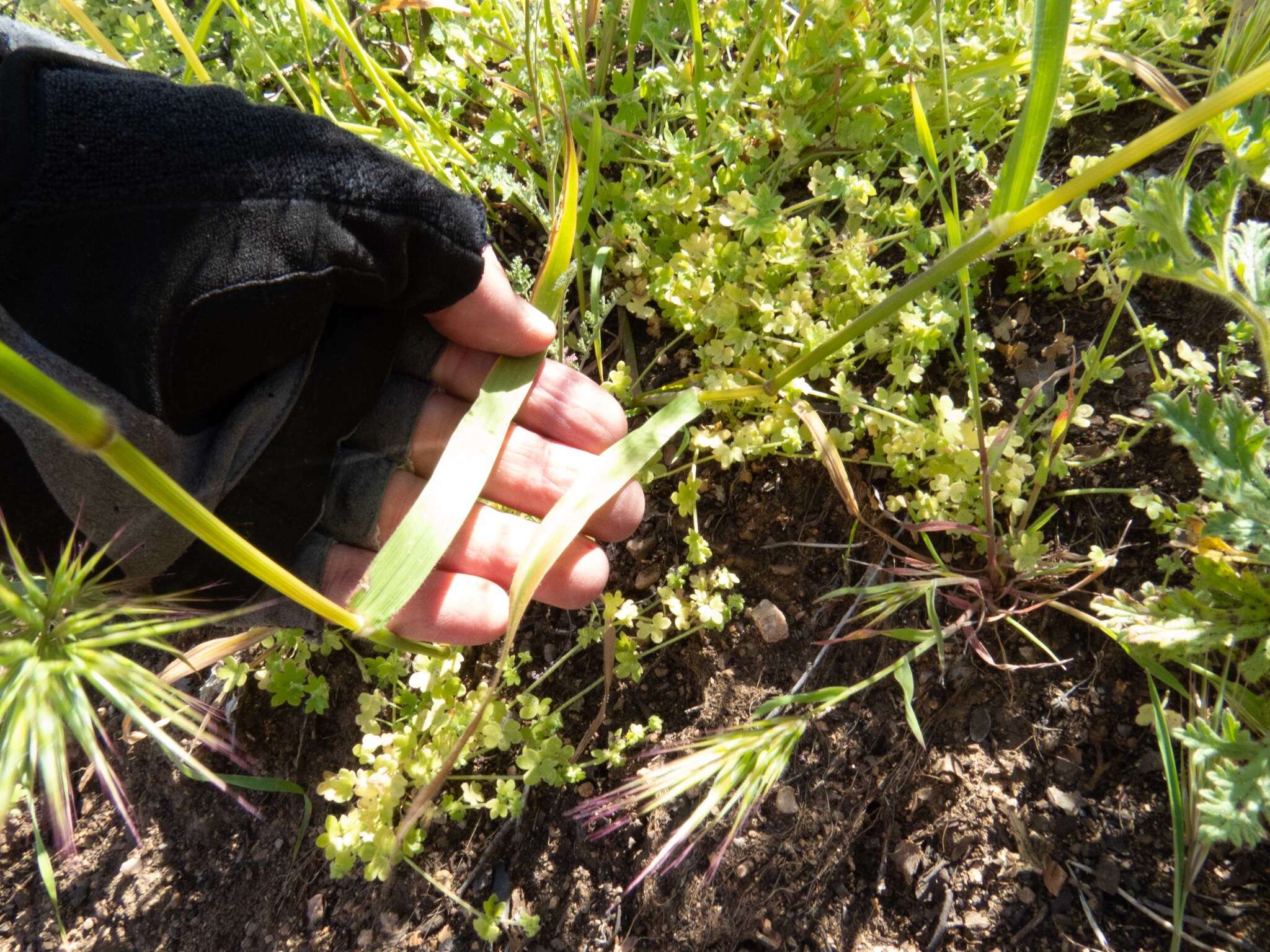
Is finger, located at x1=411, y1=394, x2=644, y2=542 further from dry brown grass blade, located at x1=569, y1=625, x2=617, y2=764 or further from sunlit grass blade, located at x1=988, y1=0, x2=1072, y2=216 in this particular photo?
sunlit grass blade, located at x1=988, y1=0, x2=1072, y2=216

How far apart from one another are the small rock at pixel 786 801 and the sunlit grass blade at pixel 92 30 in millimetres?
2255

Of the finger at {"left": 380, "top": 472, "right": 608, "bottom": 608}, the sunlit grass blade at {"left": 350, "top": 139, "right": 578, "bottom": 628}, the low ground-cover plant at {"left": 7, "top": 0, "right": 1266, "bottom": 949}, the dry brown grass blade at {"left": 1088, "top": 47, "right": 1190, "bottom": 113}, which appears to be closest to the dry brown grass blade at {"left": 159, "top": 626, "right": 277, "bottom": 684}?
the low ground-cover plant at {"left": 7, "top": 0, "right": 1266, "bottom": 949}

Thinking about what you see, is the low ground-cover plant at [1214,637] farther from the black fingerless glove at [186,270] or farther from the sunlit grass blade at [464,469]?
the black fingerless glove at [186,270]

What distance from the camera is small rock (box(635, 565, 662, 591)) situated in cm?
190

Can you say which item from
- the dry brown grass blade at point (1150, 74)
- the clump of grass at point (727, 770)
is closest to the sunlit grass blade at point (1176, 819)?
the clump of grass at point (727, 770)

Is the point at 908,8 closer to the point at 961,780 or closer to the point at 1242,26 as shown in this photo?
the point at 1242,26

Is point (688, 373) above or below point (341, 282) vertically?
below

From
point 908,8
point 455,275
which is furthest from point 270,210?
point 908,8

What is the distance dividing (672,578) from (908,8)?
1.39 metres

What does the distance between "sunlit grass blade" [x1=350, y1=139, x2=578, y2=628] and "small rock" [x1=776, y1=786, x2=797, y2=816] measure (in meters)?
0.90

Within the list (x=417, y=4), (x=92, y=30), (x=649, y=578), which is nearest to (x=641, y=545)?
(x=649, y=578)

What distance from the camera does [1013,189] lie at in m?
1.12

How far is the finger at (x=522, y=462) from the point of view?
1818 mm

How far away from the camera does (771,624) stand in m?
1.80
